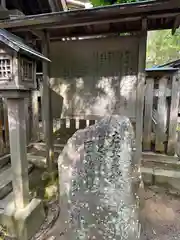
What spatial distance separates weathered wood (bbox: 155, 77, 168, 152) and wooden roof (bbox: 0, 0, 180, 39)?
51.5 inches

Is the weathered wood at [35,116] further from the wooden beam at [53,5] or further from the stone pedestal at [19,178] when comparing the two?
the stone pedestal at [19,178]

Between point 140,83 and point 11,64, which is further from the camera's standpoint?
point 140,83

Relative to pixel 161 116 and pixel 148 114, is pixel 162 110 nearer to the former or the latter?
pixel 161 116

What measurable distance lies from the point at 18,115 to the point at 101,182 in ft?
4.60

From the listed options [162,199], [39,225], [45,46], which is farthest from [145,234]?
[45,46]

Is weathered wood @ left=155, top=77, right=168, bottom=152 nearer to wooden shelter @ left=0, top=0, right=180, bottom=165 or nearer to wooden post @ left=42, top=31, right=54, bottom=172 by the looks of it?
wooden shelter @ left=0, top=0, right=180, bottom=165

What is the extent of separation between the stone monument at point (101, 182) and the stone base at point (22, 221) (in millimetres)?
1090

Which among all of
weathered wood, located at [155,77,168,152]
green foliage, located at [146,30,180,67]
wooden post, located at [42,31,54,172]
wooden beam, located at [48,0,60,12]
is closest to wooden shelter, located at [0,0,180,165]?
wooden post, located at [42,31,54,172]

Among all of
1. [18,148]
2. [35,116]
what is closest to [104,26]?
[18,148]

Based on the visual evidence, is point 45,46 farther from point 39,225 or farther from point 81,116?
point 39,225

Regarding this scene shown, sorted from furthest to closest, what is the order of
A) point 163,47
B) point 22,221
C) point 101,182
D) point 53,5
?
point 163,47
point 53,5
point 22,221
point 101,182

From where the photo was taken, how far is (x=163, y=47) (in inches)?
538

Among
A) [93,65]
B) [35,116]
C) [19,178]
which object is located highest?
[93,65]

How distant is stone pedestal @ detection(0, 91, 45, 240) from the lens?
88.0 inches
